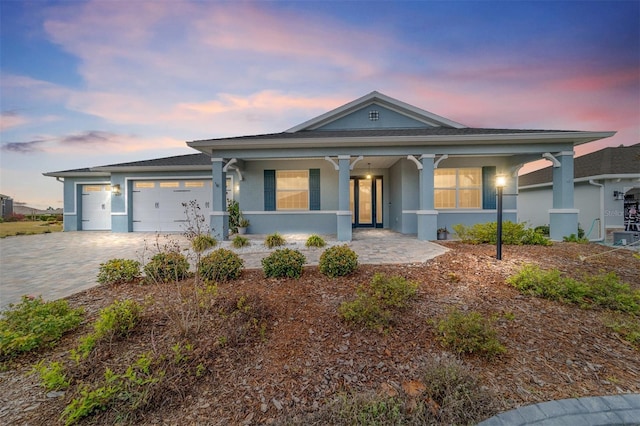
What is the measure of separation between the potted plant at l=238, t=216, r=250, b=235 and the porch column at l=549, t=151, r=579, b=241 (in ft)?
34.3

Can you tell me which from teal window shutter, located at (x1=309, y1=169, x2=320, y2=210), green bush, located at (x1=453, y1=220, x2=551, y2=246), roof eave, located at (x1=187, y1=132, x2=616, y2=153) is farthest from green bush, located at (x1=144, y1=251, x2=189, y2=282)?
green bush, located at (x1=453, y1=220, x2=551, y2=246)

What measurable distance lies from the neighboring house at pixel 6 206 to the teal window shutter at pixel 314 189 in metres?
21.1

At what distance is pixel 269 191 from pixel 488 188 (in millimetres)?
8503

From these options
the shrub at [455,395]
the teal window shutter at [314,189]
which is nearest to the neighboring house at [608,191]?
the teal window shutter at [314,189]

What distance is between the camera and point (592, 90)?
29.8 feet

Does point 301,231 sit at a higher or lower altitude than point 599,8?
lower

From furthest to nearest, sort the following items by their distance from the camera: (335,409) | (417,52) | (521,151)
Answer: (417,52)
(521,151)
(335,409)

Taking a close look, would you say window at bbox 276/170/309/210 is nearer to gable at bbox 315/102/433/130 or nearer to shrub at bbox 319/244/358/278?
gable at bbox 315/102/433/130

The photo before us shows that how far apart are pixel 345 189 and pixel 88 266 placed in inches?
269

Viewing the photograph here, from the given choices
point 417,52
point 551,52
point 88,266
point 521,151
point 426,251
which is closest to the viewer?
point 88,266

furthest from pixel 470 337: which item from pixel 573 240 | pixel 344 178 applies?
pixel 573 240

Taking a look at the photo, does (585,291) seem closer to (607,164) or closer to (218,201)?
(218,201)

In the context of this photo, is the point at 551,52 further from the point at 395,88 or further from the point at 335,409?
the point at 335,409

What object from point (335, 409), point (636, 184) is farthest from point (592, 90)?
point (335, 409)
